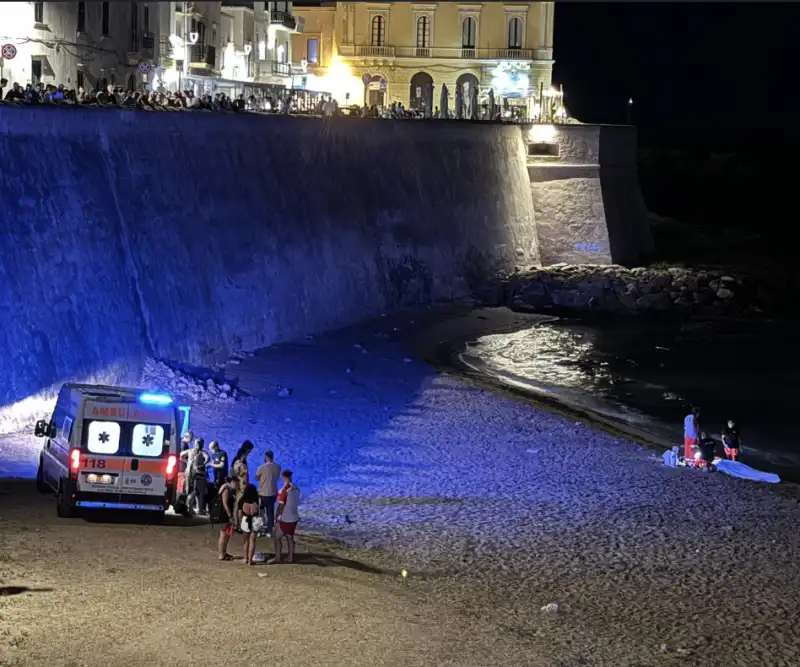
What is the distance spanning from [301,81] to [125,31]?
18799 mm

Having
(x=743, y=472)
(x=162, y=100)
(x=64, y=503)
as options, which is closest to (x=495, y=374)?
(x=743, y=472)

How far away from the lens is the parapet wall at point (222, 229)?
68.7ft

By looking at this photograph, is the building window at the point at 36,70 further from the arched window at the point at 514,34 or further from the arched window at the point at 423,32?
the arched window at the point at 514,34

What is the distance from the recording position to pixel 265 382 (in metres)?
24.9

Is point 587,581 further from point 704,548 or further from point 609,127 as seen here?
point 609,127

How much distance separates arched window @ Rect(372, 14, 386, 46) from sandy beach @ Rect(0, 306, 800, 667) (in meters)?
34.9

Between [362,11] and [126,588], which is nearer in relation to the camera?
[126,588]

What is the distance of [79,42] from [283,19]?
2169 cm

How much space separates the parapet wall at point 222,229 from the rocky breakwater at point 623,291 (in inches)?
55.5

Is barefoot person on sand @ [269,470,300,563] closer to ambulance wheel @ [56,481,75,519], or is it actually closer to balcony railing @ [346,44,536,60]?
ambulance wheel @ [56,481,75,519]

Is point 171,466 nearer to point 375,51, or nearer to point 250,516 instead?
point 250,516

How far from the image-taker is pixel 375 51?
185 feet

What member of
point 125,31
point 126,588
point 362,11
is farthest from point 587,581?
point 362,11

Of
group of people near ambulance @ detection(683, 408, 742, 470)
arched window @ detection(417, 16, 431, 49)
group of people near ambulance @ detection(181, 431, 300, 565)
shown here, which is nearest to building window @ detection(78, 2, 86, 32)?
group of people near ambulance @ detection(683, 408, 742, 470)
